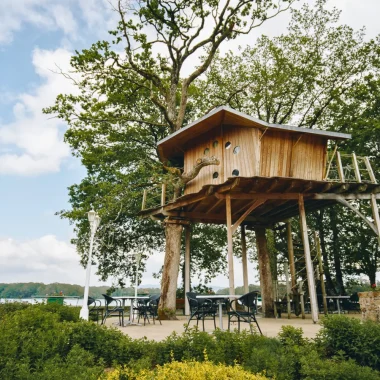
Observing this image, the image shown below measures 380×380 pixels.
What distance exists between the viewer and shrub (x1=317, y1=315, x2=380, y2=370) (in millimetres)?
5301

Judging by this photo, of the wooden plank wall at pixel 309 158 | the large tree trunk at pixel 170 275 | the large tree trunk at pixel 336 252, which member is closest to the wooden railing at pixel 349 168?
the wooden plank wall at pixel 309 158

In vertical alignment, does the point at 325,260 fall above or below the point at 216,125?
below

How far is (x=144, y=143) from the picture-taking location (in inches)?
786

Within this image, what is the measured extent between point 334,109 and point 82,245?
17112 millimetres

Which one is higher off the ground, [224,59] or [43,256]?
[224,59]

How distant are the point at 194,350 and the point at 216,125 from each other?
8427 mm

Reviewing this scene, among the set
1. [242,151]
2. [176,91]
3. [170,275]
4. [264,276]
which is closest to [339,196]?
[242,151]

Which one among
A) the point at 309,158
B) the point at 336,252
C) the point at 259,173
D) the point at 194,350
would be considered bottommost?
the point at 194,350

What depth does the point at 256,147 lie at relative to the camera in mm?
10711

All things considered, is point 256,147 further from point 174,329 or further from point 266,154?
point 174,329

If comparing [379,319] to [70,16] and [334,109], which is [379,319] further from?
[334,109]

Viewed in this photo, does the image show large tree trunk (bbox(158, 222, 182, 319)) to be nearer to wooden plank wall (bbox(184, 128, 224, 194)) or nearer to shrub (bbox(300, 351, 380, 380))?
wooden plank wall (bbox(184, 128, 224, 194))

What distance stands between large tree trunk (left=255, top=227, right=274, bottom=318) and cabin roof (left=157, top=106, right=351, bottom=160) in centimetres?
506

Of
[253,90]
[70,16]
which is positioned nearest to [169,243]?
[70,16]
